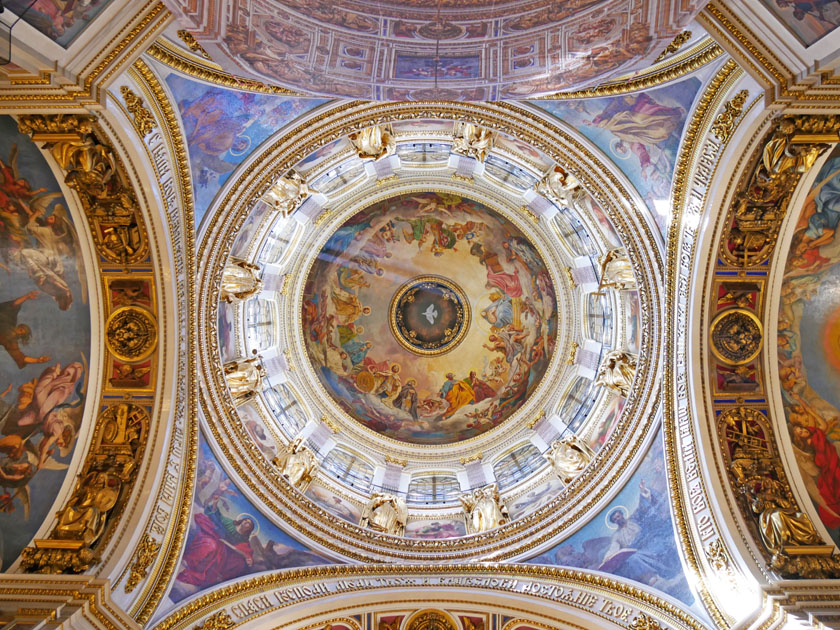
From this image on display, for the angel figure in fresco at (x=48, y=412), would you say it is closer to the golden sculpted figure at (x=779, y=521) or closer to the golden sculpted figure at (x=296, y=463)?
the golden sculpted figure at (x=296, y=463)

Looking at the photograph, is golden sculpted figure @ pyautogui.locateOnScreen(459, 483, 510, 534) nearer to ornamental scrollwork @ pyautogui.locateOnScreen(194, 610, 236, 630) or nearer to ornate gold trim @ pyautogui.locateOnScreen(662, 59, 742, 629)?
ornate gold trim @ pyautogui.locateOnScreen(662, 59, 742, 629)

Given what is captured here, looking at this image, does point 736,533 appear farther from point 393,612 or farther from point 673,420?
point 393,612

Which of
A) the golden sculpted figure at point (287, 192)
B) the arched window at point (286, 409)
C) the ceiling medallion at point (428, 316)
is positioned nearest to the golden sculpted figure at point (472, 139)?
the golden sculpted figure at point (287, 192)

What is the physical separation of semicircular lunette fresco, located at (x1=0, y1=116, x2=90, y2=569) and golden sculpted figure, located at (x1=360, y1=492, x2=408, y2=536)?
7.82 m

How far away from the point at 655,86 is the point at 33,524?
14215 mm

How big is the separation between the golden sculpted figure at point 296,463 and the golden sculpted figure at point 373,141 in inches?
330

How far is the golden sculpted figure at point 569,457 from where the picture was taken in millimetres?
15328

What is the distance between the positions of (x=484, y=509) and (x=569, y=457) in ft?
9.14

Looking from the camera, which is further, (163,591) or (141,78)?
(163,591)

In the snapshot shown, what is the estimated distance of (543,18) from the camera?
8648 millimetres

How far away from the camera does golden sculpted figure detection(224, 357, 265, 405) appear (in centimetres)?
1477

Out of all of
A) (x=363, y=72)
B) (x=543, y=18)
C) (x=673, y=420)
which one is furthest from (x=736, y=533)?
(x=363, y=72)

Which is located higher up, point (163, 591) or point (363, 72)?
point (363, 72)

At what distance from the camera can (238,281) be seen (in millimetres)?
14383
